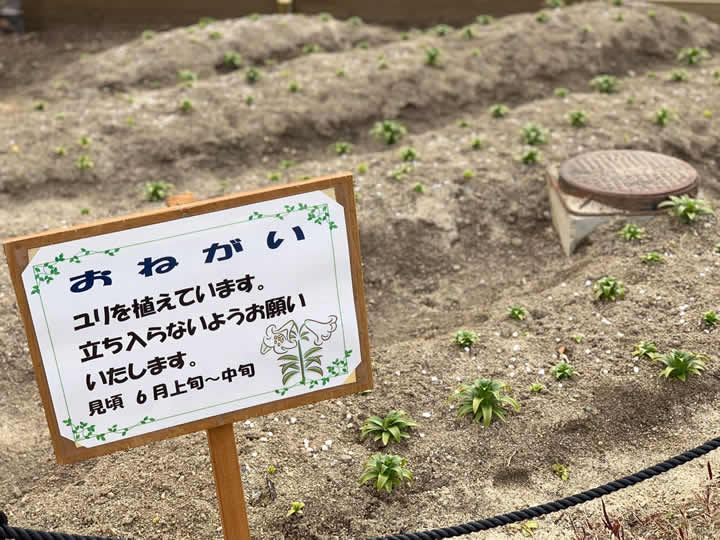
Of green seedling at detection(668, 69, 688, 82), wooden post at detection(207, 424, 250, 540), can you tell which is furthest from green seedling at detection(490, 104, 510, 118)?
wooden post at detection(207, 424, 250, 540)

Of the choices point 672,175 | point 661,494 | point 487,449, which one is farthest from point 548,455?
point 672,175

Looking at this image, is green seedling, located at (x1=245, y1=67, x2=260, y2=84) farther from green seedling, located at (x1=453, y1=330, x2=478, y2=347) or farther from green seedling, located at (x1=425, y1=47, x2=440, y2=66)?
green seedling, located at (x1=453, y1=330, x2=478, y2=347)

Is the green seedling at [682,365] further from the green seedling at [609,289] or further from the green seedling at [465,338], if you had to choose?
the green seedling at [465,338]

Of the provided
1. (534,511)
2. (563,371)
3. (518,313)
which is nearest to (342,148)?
(518,313)

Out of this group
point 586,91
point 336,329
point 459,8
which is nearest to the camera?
point 336,329

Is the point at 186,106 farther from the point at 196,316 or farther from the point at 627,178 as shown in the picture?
the point at 196,316

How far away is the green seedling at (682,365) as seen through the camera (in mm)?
4770

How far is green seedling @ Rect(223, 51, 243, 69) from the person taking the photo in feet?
34.7

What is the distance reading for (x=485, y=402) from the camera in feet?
15.5

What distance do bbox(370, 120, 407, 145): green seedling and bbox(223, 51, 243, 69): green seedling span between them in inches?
114

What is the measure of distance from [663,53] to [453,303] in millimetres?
5947

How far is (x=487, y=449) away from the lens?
A: 457cm

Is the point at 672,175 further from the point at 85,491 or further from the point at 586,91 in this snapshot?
the point at 85,491

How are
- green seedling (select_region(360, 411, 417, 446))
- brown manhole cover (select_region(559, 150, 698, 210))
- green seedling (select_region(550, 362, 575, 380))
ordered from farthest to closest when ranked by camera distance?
brown manhole cover (select_region(559, 150, 698, 210))
green seedling (select_region(550, 362, 575, 380))
green seedling (select_region(360, 411, 417, 446))
